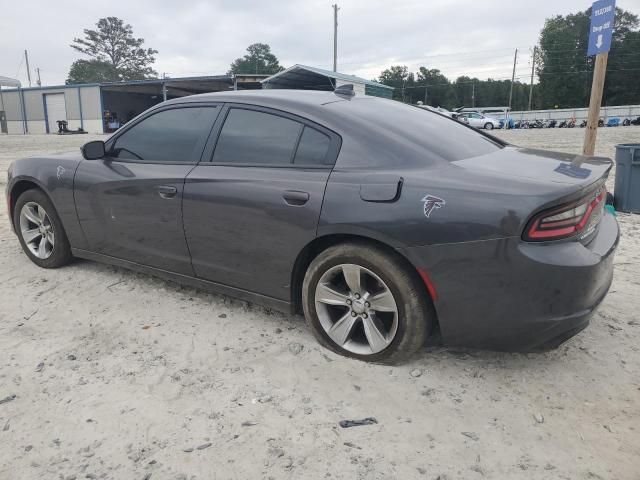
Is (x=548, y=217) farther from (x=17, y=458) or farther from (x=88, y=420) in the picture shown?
(x=17, y=458)

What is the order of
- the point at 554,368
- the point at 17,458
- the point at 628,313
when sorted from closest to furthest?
the point at 17,458 < the point at 554,368 < the point at 628,313

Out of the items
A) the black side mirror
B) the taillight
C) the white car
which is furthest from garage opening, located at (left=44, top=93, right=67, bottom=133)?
the taillight

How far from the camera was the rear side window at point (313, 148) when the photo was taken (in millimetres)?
2842

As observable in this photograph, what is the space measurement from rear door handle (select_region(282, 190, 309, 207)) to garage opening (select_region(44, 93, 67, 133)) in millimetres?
43185

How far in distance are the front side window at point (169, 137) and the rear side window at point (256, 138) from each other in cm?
18

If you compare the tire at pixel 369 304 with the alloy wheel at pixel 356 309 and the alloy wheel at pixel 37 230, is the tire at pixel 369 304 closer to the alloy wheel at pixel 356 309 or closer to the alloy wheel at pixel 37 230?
the alloy wheel at pixel 356 309

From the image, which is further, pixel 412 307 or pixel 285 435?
pixel 412 307

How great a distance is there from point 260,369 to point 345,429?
0.70 meters

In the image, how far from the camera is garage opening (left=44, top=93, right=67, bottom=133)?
3981cm

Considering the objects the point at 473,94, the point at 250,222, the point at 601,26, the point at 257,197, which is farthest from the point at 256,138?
the point at 473,94

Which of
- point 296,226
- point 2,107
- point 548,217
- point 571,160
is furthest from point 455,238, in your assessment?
point 2,107

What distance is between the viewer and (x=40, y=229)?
4.32m

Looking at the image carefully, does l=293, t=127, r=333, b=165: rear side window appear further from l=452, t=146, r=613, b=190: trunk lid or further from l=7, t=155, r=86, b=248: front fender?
l=7, t=155, r=86, b=248: front fender

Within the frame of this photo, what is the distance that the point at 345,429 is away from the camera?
2271 mm
